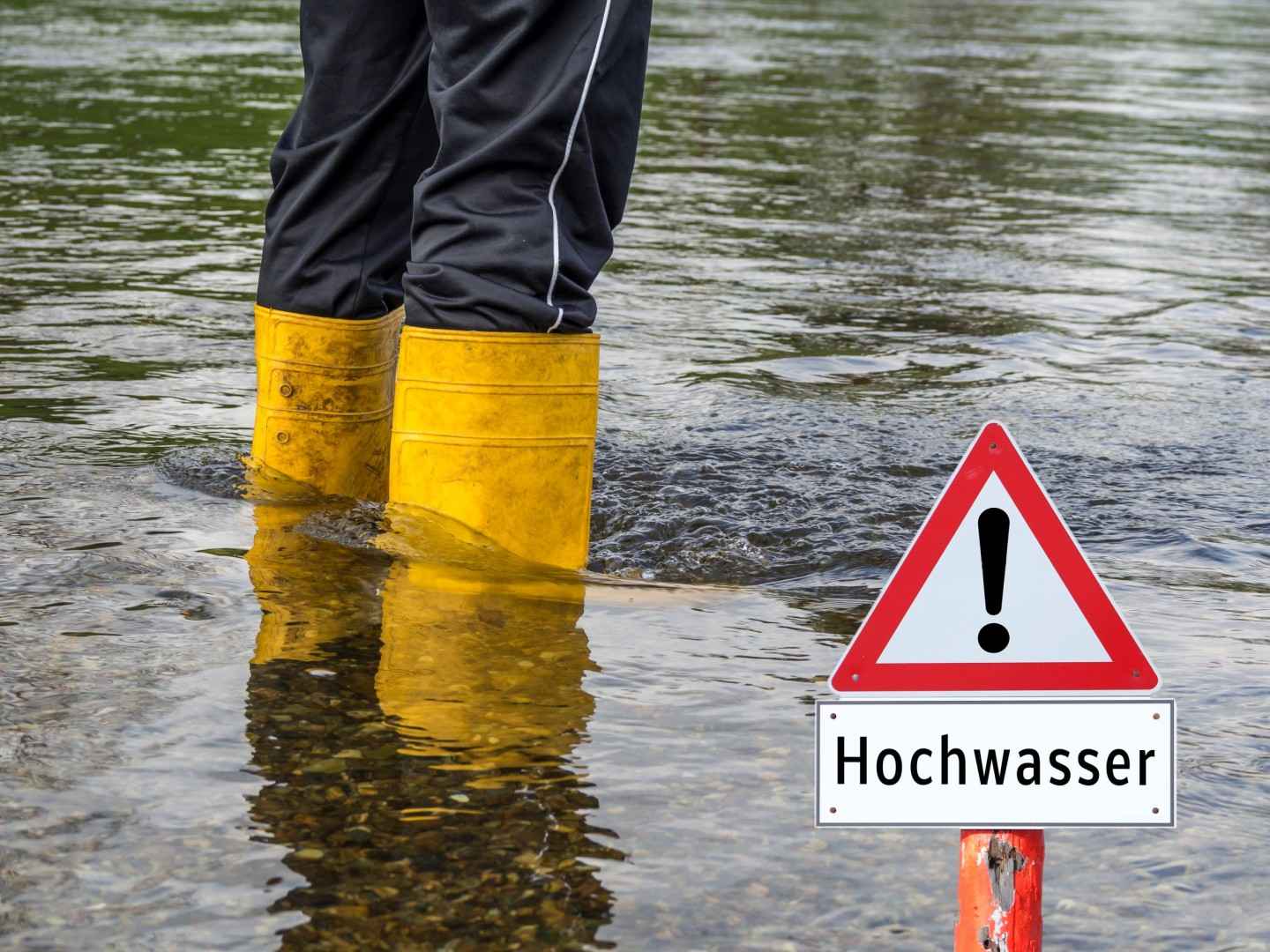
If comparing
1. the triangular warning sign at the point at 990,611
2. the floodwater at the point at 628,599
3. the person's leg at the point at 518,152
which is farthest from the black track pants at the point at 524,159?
the triangular warning sign at the point at 990,611

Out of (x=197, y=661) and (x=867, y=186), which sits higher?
(x=867, y=186)

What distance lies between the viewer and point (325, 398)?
13.0 feet

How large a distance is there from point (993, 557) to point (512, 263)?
1.54 meters

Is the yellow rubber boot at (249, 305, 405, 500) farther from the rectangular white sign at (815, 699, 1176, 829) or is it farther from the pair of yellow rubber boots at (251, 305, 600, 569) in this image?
the rectangular white sign at (815, 699, 1176, 829)

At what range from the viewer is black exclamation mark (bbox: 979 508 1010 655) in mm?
1944

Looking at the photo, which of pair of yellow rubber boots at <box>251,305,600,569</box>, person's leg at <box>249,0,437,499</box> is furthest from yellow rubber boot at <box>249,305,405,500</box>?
pair of yellow rubber boots at <box>251,305,600,569</box>

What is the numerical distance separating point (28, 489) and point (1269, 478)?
112 inches

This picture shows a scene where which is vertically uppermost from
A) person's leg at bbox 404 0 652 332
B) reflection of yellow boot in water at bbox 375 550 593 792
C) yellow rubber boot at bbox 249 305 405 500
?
person's leg at bbox 404 0 652 332

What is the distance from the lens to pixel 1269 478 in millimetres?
4496

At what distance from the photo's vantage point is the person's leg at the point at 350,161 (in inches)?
148

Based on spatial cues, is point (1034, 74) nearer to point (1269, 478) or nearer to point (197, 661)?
point (1269, 478)

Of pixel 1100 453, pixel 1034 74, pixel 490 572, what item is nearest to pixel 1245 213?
pixel 1100 453

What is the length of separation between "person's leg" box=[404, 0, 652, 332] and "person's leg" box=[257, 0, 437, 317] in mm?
434

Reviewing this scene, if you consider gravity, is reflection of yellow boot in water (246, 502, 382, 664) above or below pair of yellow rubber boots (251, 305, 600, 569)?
below
